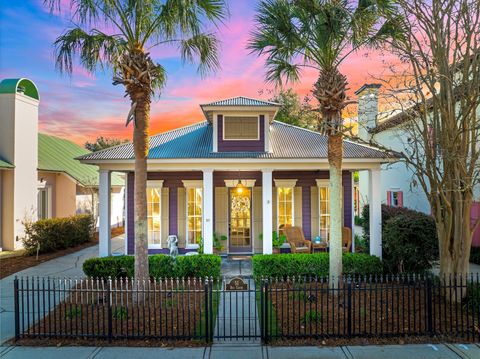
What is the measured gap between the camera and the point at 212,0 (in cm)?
836

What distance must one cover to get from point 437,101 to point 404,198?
38.9 feet

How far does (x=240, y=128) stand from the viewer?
1298cm

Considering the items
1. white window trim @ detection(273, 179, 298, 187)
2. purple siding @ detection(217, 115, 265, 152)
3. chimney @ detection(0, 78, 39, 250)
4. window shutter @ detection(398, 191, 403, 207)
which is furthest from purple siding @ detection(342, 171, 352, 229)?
chimney @ detection(0, 78, 39, 250)

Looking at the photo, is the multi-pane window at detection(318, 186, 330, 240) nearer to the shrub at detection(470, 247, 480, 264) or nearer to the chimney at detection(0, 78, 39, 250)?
the shrub at detection(470, 247, 480, 264)

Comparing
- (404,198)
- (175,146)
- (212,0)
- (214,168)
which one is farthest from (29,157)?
(404,198)

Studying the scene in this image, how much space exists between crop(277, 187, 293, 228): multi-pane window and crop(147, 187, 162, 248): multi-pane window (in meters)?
5.06

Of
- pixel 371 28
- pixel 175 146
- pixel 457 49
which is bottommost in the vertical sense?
pixel 175 146

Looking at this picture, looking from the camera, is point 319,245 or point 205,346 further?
point 319,245

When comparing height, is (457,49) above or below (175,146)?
above

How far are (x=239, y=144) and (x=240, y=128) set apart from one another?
0.62 metres

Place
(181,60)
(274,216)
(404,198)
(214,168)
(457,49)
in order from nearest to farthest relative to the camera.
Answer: (457,49) → (181,60) → (214,168) → (274,216) → (404,198)

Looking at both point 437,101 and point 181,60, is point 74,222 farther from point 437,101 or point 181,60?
point 437,101

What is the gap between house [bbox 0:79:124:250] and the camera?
1532 cm

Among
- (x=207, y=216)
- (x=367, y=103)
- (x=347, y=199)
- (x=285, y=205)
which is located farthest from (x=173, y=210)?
(x=367, y=103)
